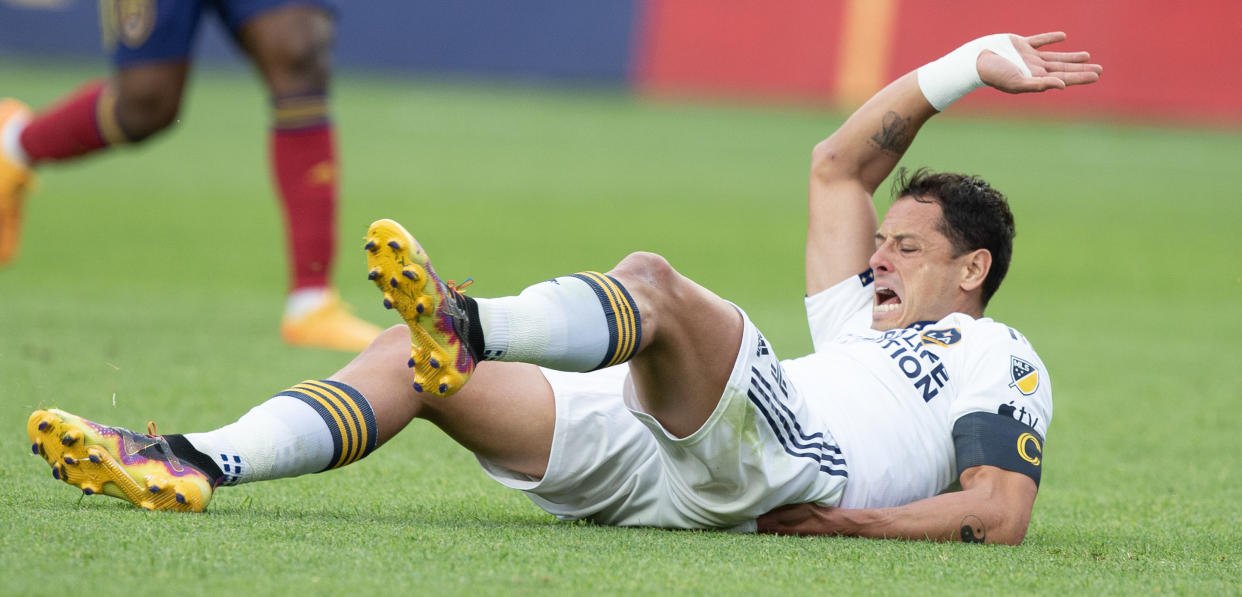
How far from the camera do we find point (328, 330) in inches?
178

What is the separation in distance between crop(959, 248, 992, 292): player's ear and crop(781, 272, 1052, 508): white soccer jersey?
151 mm

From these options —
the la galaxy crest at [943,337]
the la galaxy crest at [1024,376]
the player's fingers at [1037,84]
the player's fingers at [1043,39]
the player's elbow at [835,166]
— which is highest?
the player's fingers at [1043,39]

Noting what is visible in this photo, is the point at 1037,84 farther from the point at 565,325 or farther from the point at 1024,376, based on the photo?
the point at 565,325

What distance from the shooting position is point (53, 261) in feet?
22.1

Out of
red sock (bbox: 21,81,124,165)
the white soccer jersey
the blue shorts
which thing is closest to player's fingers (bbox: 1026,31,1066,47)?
the white soccer jersey

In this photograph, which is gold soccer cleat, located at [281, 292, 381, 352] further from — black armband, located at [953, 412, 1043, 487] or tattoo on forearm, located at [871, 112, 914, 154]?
black armband, located at [953, 412, 1043, 487]

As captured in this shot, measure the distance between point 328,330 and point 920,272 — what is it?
2.33 m

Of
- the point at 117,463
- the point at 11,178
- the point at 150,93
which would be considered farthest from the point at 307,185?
the point at 117,463

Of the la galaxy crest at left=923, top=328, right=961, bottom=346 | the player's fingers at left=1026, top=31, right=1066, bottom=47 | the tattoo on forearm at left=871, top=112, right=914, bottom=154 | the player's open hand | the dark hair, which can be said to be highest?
the player's fingers at left=1026, top=31, right=1066, bottom=47

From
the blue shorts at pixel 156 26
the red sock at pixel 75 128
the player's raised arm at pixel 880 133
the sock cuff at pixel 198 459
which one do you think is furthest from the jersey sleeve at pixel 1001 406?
the red sock at pixel 75 128

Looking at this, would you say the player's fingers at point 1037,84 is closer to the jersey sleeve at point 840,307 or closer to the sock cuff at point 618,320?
the jersey sleeve at point 840,307

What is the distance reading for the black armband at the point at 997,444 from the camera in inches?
90.8

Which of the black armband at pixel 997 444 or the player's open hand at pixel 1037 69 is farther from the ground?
the player's open hand at pixel 1037 69

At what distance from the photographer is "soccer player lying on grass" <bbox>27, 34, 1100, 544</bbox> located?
206cm
